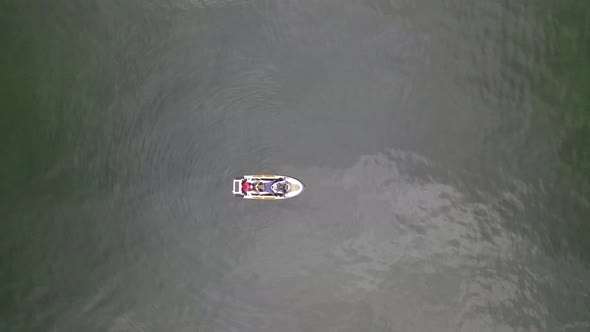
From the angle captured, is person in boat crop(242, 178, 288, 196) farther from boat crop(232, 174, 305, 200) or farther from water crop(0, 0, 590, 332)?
water crop(0, 0, 590, 332)

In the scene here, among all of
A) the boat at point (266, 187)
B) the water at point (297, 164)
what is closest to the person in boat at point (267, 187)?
the boat at point (266, 187)

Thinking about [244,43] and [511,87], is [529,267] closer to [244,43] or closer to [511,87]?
[511,87]

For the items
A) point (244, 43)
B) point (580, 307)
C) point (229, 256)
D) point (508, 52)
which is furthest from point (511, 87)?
point (229, 256)

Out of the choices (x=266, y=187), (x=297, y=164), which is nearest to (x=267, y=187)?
(x=266, y=187)

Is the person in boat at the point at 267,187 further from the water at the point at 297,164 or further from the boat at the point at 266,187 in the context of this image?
the water at the point at 297,164

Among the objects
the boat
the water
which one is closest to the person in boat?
the boat

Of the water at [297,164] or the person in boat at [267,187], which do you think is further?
the person in boat at [267,187]

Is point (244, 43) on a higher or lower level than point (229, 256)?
higher
